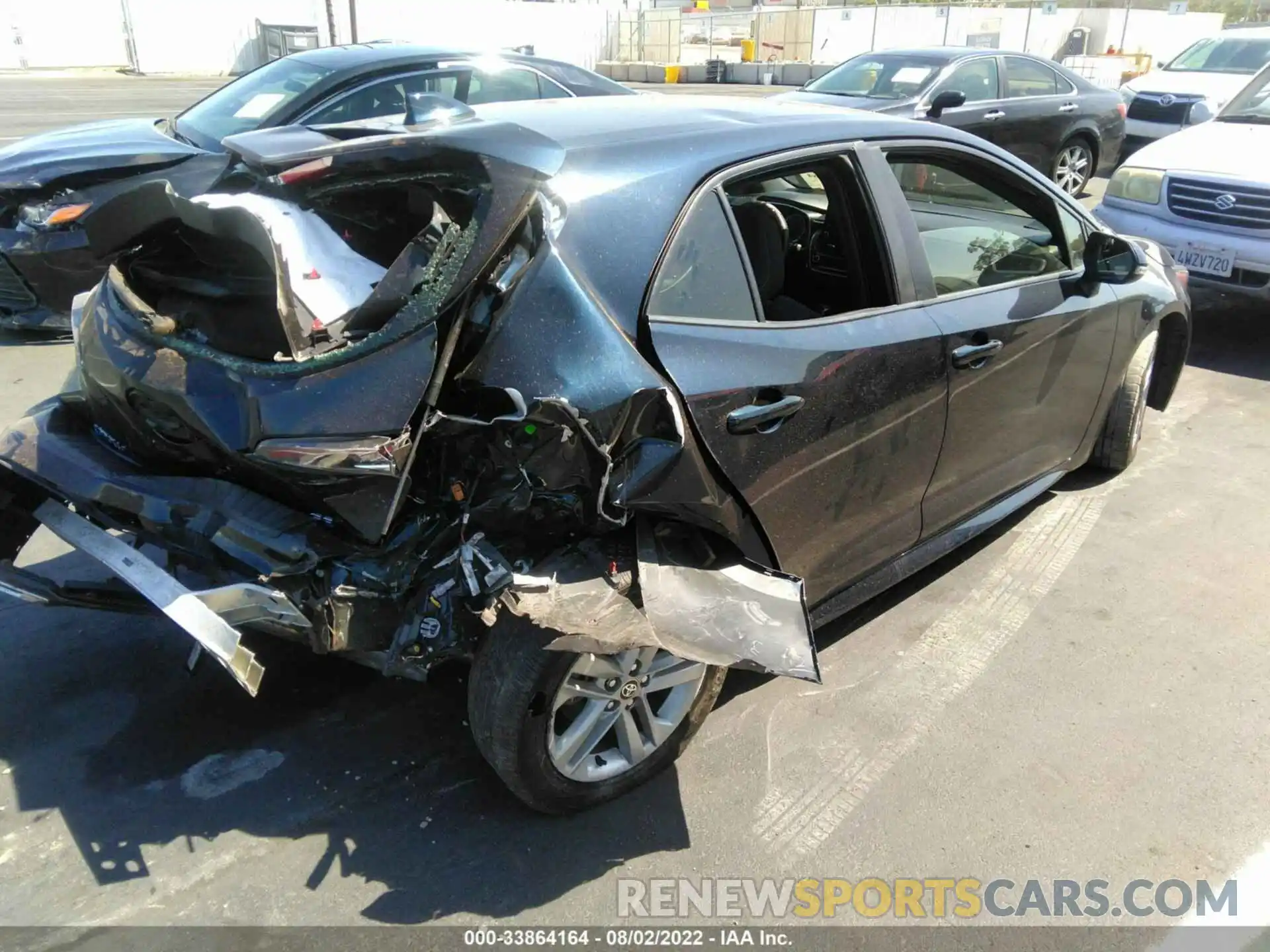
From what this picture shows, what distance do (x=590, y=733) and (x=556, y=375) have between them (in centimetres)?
101

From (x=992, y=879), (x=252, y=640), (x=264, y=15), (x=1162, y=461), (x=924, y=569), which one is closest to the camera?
(x=992, y=879)

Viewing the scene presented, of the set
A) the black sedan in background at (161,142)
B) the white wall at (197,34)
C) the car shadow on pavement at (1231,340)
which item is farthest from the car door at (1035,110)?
the white wall at (197,34)

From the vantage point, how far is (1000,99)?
389 inches

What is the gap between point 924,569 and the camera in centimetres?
389

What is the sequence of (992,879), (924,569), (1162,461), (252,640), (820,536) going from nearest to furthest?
1. (992,879)
2. (820,536)
3. (252,640)
4. (924,569)
5. (1162,461)

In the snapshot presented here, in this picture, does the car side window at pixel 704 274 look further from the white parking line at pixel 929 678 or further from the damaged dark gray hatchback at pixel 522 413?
the white parking line at pixel 929 678

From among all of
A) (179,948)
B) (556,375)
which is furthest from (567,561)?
(179,948)

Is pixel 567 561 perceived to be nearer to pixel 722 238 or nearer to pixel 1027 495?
pixel 722 238

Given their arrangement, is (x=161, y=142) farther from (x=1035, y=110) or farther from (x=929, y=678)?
(x=1035, y=110)

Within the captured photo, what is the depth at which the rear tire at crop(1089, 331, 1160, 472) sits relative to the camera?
4.39m

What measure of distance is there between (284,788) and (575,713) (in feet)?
2.86

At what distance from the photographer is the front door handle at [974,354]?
10.3ft

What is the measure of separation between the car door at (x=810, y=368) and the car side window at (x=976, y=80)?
7.25 metres

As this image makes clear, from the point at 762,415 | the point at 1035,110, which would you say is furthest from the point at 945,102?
the point at 762,415
